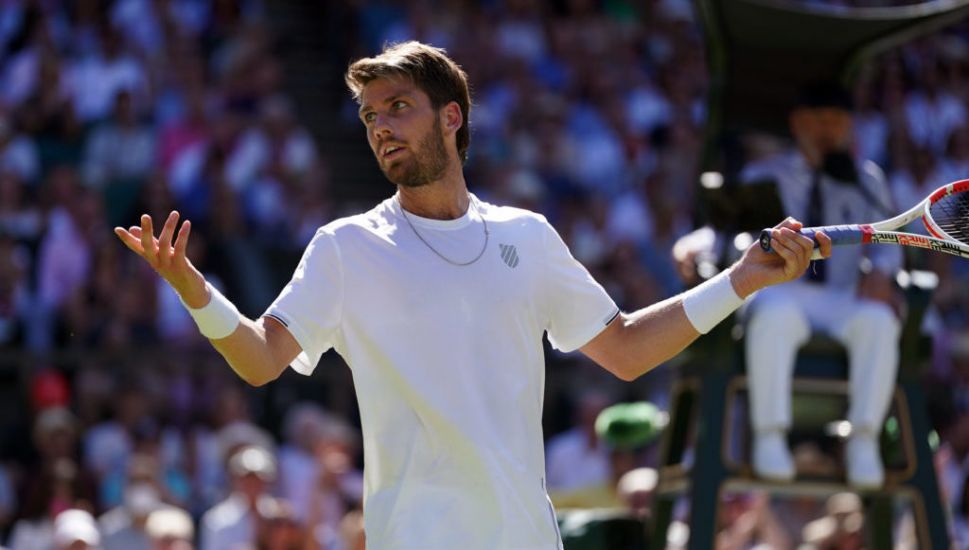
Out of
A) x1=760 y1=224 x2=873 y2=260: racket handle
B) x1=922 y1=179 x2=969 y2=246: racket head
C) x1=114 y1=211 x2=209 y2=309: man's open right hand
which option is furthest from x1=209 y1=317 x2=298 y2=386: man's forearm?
x1=922 y1=179 x2=969 y2=246: racket head

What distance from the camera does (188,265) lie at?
3.81 m

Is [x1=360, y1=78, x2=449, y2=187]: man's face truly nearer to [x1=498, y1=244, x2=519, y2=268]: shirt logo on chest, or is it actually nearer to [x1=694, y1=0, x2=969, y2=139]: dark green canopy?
[x1=498, y1=244, x2=519, y2=268]: shirt logo on chest

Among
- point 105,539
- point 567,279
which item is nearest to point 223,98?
point 105,539

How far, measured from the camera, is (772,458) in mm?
6039

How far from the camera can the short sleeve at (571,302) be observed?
14.0ft

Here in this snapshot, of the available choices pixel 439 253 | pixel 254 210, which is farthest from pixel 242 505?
pixel 439 253

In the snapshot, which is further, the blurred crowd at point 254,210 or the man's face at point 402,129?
the blurred crowd at point 254,210

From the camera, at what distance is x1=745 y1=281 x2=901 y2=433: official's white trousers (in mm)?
6086

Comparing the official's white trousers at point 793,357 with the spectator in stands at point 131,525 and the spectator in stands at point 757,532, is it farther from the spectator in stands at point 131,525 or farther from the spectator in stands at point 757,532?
the spectator in stands at point 131,525

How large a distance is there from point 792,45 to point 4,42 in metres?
7.27

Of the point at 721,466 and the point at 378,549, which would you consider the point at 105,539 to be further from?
the point at 378,549

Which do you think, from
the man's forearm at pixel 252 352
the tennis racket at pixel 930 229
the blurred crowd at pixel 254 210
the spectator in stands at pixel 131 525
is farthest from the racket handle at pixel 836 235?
the spectator in stands at pixel 131 525

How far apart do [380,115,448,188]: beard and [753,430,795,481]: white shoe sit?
232cm

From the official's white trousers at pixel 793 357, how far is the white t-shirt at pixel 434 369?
2108 millimetres
